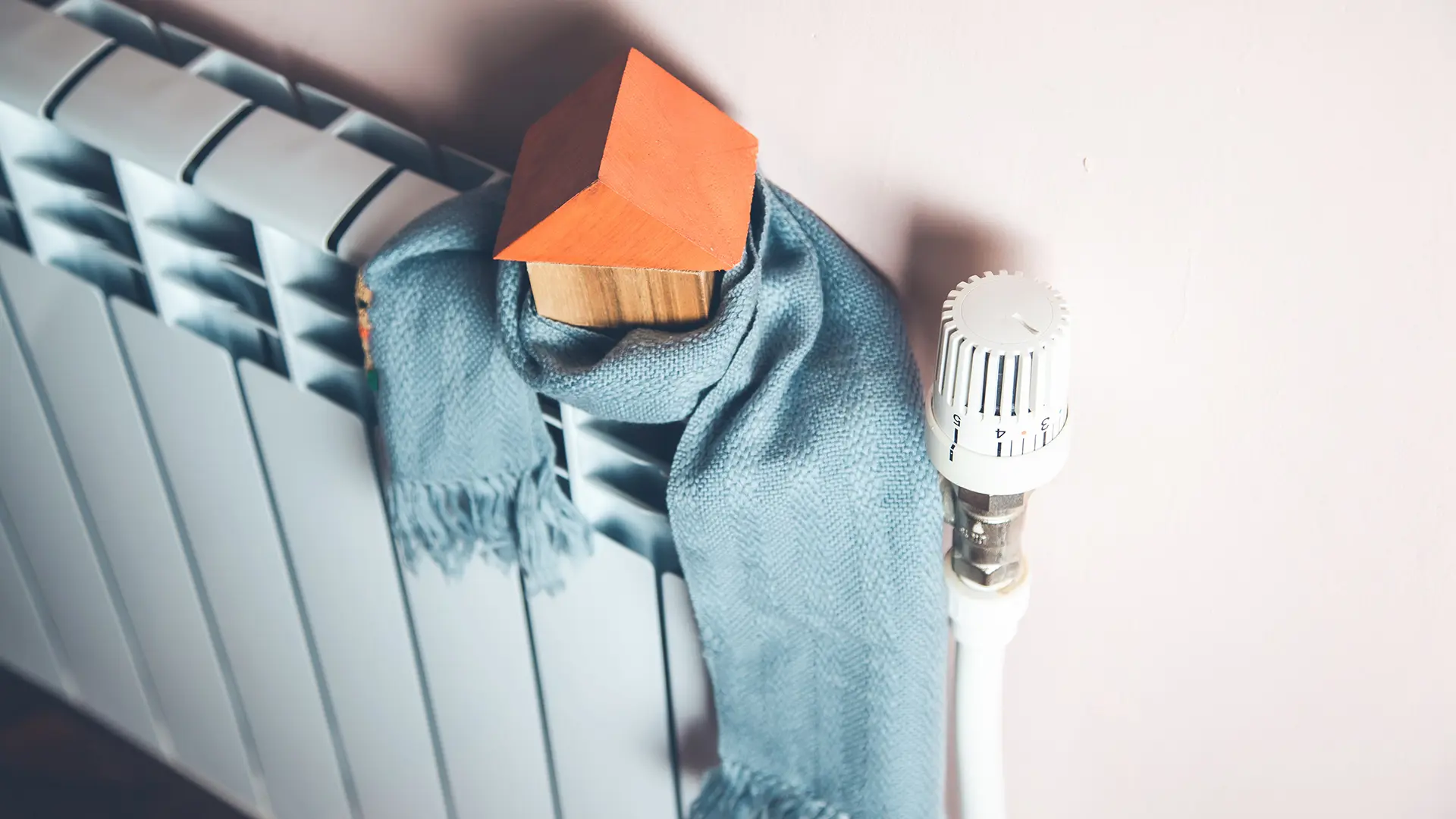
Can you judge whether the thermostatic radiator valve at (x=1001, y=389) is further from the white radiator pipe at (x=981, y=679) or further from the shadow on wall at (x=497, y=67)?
the shadow on wall at (x=497, y=67)

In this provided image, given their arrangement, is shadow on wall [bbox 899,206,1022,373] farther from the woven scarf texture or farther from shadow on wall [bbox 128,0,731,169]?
shadow on wall [bbox 128,0,731,169]

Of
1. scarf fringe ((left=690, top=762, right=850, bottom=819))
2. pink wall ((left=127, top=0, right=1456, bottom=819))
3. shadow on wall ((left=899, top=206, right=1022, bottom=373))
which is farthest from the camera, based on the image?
scarf fringe ((left=690, top=762, right=850, bottom=819))

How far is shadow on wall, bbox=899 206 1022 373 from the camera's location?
1.86 feet

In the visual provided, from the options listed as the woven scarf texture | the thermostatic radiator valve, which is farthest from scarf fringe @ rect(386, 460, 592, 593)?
the thermostatic radiator valve

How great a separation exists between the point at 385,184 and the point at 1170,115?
428 mm

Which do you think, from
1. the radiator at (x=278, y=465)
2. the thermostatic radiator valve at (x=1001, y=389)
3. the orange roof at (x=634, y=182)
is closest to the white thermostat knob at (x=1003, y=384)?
the thermostatic radiator valve at (x=1001, y=389)

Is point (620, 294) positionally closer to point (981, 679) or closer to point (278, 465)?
point (981, 679)

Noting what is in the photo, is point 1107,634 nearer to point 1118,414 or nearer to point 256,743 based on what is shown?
point 1118,414

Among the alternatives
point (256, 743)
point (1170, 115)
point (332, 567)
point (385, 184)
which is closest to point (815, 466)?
point (1170, 115)

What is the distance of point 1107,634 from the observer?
66 cm

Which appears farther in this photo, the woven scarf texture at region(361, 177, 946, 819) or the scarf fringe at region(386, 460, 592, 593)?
the scarf fringe at region(386, 460, 592, 593)

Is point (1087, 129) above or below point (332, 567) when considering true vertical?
above

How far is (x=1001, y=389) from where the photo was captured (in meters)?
0.49

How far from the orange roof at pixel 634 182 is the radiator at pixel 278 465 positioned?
0.52 feet
